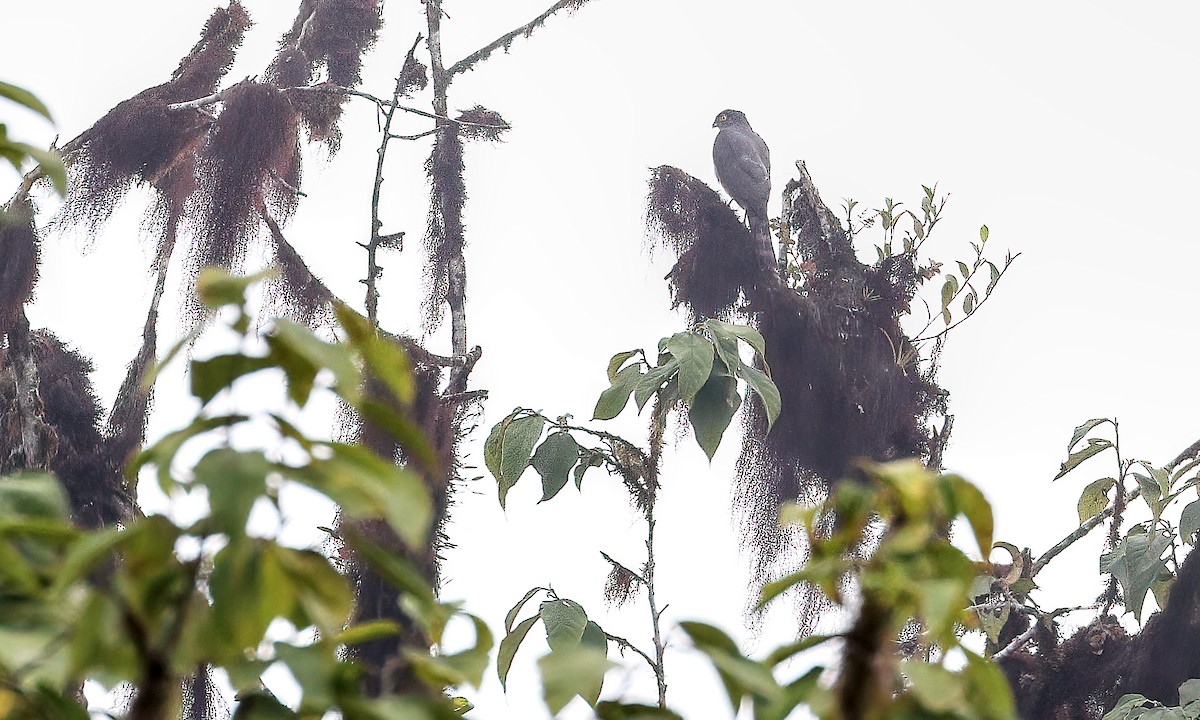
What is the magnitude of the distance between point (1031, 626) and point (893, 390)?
59 centimetres

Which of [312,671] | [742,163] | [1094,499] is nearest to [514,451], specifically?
[1094,499]

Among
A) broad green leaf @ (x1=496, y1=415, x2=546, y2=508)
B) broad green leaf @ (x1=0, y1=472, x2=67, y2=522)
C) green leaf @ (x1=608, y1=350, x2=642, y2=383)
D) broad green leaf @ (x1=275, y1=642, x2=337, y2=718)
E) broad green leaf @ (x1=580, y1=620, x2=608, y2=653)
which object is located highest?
green leaf @ (x1=608, y1=350, x2=642, y2=383)

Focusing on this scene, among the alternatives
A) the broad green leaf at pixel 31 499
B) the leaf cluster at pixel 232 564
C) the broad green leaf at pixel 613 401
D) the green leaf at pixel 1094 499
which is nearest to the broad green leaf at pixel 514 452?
the broad green leaf at pixel 613 401

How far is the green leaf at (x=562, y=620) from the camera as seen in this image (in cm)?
146

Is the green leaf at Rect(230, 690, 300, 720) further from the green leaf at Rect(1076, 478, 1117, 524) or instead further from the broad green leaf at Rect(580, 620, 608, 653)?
the green leaf at Rect(1076, 478, 1117, 524)

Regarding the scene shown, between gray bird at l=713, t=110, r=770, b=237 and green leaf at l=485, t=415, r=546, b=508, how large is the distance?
1.76 m

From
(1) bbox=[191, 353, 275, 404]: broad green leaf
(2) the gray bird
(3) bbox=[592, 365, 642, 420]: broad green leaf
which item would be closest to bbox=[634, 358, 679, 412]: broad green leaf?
(3) bbox=[592, 365, 642, 420]: broad green leaf

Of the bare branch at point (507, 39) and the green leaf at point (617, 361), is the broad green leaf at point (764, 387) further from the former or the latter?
the bare branch at point (507, 39)

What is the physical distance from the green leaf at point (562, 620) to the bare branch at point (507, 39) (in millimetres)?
1731

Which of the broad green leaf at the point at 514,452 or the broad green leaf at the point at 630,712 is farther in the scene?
the broad green leaf at the point at 514,452

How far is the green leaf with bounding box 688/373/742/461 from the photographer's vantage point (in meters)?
1.59

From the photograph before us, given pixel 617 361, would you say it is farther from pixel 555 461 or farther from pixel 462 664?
pixel 462 664

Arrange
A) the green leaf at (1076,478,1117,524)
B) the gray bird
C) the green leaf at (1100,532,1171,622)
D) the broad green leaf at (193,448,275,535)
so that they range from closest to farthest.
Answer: the broad green leaf at (193,448,275,535) < the green leaf at (1100,532,1171,622) < the green leaf at (1076,478,1117,524) < the gray bird

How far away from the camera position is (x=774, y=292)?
2.60m
